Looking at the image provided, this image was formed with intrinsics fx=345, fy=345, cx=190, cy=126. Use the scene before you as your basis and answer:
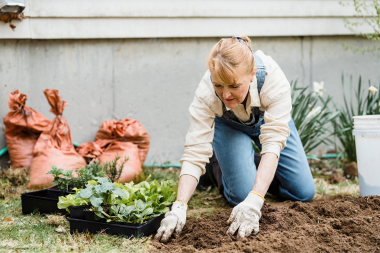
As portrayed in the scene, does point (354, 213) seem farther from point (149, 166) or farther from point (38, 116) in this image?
point (38, 116)

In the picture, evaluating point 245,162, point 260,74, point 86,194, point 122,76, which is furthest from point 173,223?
point 122,76

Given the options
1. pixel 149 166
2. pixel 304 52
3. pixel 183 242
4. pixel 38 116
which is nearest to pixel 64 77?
pixel 38 116

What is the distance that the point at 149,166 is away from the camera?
138 inches

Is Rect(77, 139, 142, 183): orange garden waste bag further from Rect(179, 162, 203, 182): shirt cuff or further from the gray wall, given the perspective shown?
Rect(179, 162, 203, 182): shirt cuff

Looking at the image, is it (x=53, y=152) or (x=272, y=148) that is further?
(x=53, y=152)

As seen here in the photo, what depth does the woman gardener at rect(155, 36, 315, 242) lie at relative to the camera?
5.68 feet

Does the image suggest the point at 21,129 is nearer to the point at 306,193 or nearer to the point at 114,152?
the point at 114,152

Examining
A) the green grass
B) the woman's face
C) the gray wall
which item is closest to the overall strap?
the woman's face

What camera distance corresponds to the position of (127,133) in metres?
3.19

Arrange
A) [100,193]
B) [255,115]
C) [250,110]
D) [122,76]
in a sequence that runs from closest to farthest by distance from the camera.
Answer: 1. [100,193]
2. [250,110]
3. [255,115]
4. [122,76]

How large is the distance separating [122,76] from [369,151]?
2.32 meters

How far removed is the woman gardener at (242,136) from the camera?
5.68 feet

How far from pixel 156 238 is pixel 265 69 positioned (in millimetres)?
1134

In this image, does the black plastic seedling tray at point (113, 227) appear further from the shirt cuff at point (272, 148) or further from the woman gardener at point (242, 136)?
the shirt cuff at point (272, 148)
